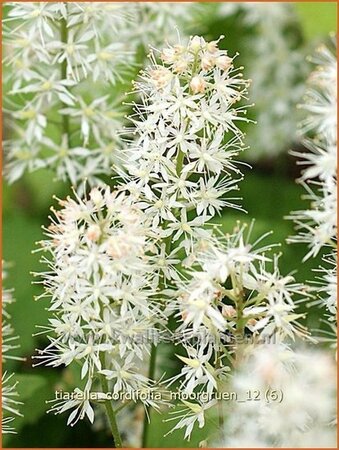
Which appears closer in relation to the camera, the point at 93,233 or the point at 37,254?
the point at 93,233

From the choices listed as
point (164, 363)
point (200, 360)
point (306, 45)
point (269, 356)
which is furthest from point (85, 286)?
point (306, 45)

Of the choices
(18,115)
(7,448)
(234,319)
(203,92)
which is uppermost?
(18,115)

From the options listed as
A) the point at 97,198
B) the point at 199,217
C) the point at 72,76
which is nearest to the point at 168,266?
the point at 199,217

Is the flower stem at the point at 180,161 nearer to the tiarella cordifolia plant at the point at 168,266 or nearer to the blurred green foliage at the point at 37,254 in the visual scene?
the tiarella cordifolia plant at the point at 168,266

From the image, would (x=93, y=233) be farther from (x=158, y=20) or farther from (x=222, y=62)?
(x=158, y=20)

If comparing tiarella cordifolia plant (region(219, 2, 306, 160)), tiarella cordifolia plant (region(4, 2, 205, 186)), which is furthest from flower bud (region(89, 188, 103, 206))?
tiarella cordifolia plant (region(219, 2, 306, 160))

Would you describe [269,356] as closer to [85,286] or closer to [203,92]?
[85,286]

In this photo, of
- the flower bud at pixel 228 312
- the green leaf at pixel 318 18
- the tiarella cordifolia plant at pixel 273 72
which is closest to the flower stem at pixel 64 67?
the green leaf at pixel 318 18
